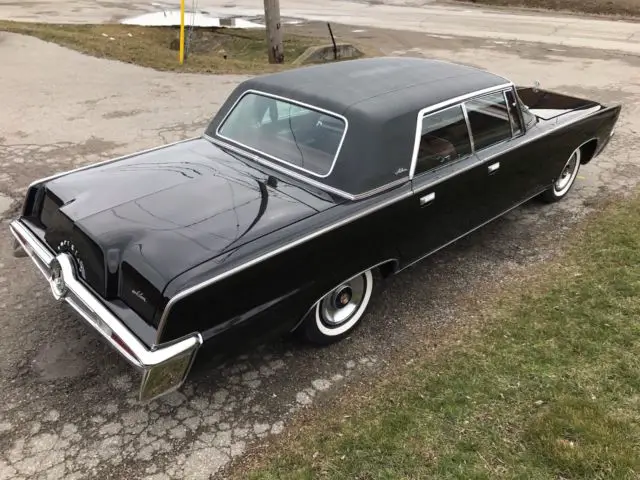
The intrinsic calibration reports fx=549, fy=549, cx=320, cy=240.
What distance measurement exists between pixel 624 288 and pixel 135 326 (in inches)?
134

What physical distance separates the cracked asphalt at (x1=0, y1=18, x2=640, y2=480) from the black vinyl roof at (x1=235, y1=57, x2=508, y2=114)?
4.51 feet

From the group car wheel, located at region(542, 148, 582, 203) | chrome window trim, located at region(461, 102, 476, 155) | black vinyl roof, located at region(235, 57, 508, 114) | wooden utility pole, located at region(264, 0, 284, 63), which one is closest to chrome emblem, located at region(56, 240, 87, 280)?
black vinyl roof, located at region(235, 57, 508, 114)

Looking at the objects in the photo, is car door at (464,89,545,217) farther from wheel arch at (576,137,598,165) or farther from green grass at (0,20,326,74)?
green grass at (0,20,326,74)

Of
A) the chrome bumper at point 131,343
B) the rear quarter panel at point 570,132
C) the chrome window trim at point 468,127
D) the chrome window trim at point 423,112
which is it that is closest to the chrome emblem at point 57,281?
the chrome bumper at point 131,343

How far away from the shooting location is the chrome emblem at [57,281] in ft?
9.82

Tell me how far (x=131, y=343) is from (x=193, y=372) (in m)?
0.33

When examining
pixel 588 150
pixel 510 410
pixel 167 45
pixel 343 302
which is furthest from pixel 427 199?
pixel 167 45

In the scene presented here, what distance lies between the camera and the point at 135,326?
8.64ft

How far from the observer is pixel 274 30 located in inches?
474

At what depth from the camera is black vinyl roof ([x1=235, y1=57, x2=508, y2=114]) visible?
3.60 meters

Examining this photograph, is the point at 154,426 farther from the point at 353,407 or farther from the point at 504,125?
the point at 504,125

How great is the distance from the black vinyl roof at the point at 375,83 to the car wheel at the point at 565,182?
1516 millimetres

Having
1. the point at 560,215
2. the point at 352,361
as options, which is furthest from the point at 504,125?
the point at 352,361

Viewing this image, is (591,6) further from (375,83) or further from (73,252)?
(73,252)
